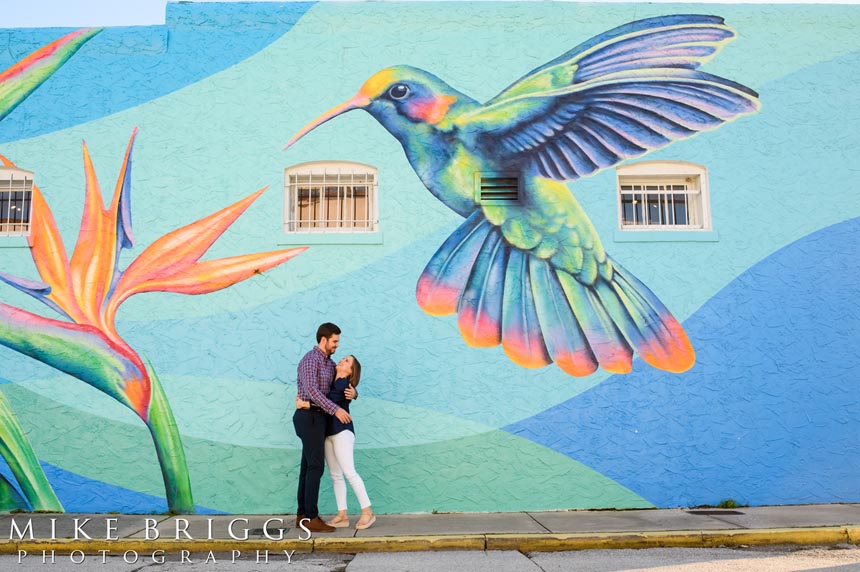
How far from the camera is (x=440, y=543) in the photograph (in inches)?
232

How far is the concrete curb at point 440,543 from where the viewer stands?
5848 mm

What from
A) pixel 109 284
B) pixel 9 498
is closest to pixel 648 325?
pixel 109 284

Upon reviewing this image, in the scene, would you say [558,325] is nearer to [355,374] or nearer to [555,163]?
[555,163]

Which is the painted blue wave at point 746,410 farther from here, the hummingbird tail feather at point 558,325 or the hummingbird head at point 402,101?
the hummingbird head at point 402,101

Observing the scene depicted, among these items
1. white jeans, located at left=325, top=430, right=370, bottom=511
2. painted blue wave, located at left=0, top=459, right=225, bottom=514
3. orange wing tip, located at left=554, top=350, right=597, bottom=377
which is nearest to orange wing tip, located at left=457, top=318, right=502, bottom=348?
orange wing tip, located at left=554, top=350, right=597, bottom=377

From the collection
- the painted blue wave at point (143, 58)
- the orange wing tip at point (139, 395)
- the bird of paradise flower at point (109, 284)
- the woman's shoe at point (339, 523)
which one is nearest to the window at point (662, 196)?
the bird of paradise flower at point (109, 284)

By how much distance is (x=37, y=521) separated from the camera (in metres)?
6.73

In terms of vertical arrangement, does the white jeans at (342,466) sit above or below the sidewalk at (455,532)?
above

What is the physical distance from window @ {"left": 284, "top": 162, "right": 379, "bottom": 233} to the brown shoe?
9.79 feet

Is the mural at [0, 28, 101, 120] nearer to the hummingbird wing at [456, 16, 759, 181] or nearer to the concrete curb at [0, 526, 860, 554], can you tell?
the hummingbird wing at [456, 16, 759, 181]

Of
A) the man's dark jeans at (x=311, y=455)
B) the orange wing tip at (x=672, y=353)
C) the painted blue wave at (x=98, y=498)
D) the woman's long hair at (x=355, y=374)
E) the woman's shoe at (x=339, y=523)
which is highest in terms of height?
the orange wing tip at (x=672, y=353)

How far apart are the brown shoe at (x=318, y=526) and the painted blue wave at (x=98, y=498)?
54.0 inches

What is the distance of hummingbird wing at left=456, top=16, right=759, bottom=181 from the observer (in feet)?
25.1

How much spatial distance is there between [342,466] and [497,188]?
3.28 metres
